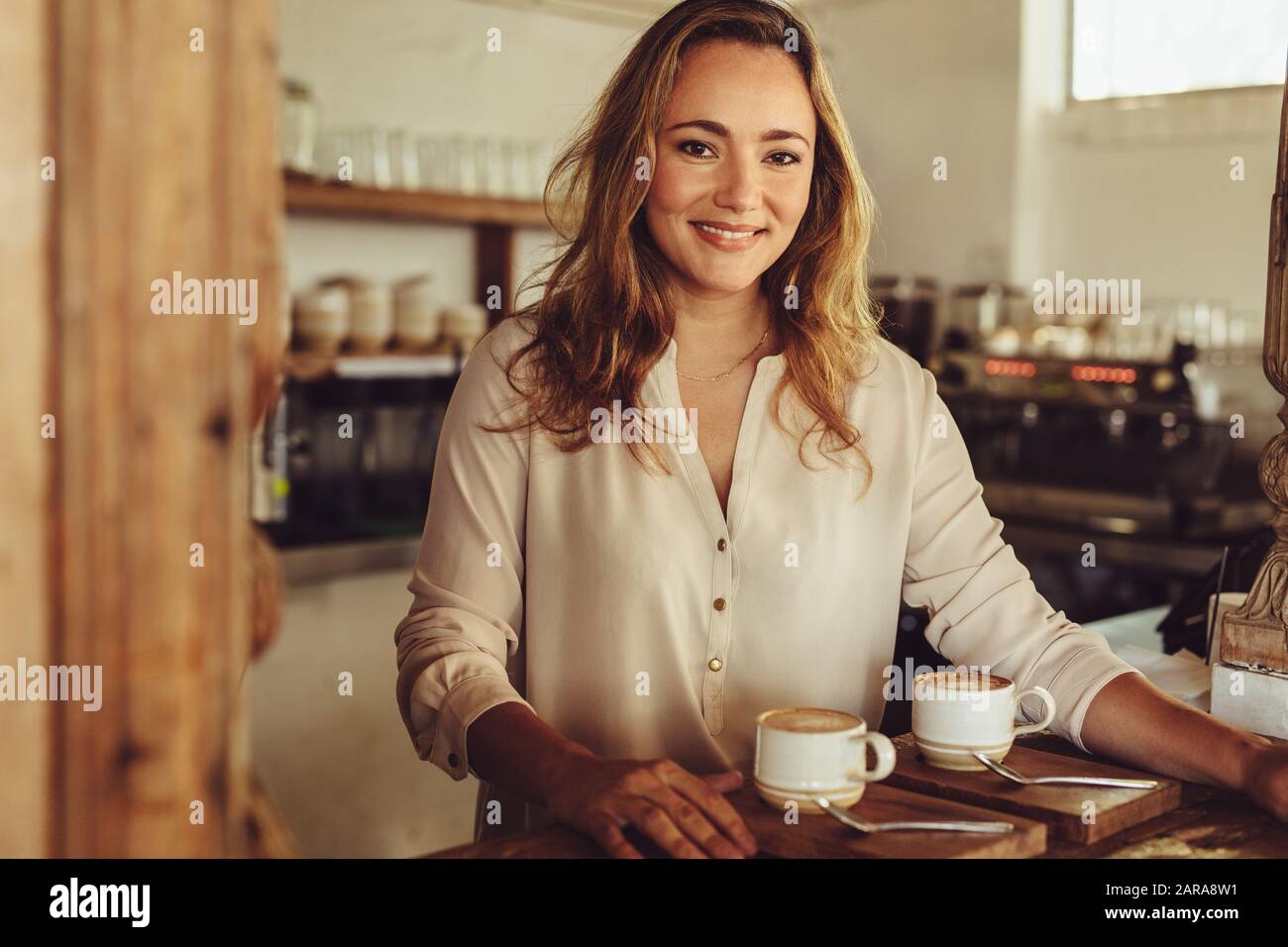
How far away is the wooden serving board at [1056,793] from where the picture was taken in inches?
48.4

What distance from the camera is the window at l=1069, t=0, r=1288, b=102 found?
5.04 meters

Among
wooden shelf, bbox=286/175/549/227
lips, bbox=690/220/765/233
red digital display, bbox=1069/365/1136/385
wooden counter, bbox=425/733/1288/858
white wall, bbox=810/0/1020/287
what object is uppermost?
white wall, bbox=810/0/1020/287

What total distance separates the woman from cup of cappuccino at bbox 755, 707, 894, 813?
1.47ft

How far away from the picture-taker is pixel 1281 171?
5.41ft

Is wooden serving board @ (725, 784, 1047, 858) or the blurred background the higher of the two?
the blurred background

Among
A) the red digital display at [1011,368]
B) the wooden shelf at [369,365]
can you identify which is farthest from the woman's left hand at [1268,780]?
the red digital display at [1011,368]

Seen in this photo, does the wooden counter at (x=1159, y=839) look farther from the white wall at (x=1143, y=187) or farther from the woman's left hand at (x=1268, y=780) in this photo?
the white wall at (x=1143, y=187)

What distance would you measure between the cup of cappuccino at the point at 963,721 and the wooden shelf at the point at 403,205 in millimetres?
3112

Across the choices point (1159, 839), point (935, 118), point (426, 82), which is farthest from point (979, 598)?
point (935, 118)

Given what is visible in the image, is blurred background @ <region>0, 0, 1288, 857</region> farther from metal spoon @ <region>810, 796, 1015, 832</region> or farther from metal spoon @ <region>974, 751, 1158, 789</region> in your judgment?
metal spoon @ <region>974, 751, 1158, 789</region>

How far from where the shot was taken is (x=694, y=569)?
1.70 m

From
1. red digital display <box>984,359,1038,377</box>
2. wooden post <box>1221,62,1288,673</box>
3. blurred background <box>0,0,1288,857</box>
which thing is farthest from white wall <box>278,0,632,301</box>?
wooden post <box>1221,62,1288,673</box>

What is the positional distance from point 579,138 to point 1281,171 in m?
0.90
